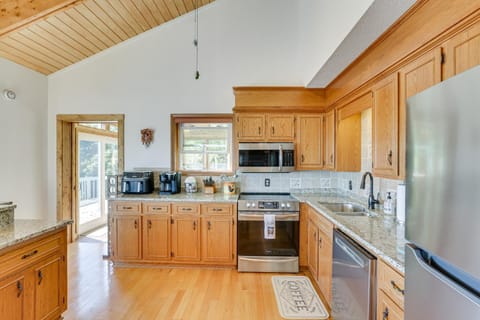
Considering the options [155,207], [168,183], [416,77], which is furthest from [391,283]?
[168,183]

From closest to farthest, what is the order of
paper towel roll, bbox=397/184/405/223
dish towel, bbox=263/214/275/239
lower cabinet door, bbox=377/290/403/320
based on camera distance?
lower cabinet door, bbox=377/290/403/320 < paper towel roll, bbox=397/184/405/223 < dish towel, bbox=263/214/275/239

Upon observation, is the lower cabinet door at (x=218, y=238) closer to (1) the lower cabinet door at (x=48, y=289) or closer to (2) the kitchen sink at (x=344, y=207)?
(2) the kitchen sink at (x=344, y=207)

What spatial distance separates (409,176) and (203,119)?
3.26 meters

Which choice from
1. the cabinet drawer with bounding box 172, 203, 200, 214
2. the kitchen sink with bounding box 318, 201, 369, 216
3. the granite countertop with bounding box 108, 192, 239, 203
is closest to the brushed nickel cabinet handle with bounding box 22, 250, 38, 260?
the granite countertop with bounding box 108, 192, 239, 203

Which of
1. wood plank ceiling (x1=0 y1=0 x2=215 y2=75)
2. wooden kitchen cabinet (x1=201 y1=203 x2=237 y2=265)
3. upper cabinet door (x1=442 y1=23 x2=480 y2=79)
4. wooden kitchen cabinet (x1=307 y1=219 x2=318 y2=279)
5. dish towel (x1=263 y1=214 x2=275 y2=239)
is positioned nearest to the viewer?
upper cabinet door (x1=442 y1=23 x2=480 y2=79)

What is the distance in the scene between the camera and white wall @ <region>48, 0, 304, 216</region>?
3910 mm

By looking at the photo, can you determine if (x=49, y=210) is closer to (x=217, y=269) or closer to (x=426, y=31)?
(x=217, y=269)

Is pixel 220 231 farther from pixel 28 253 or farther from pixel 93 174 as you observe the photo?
pixel 93 174

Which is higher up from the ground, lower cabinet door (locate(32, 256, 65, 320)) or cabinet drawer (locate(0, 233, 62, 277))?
cabinet drawer (locate(0, 233, 62, 277))

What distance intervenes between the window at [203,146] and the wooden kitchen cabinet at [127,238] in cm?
105

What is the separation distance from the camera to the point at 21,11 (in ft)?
7.98

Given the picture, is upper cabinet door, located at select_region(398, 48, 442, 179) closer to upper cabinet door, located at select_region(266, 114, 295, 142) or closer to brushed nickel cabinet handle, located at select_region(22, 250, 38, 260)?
upper cabinet door, located at select_region(266, 114, 295, 142)

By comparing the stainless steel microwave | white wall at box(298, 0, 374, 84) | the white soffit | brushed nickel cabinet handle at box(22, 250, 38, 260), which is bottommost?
brushed nickel cabinet handle at box(22, 250, 38, 260)

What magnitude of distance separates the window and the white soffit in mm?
1761
